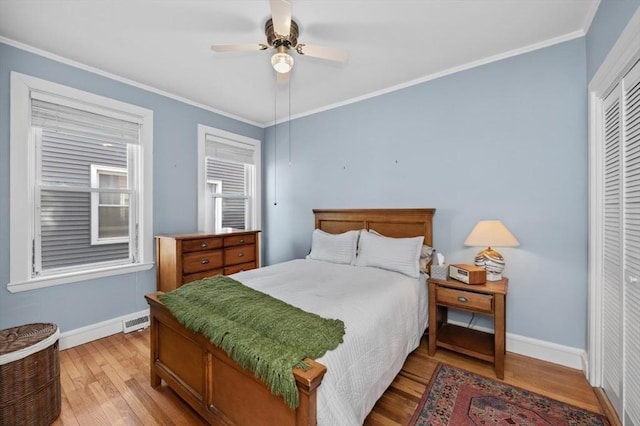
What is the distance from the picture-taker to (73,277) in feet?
8.52

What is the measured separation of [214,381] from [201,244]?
5.98 feet

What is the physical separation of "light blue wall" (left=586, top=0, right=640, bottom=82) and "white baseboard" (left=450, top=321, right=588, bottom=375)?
2.12 metres

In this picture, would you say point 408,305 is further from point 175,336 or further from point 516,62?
point 516,62

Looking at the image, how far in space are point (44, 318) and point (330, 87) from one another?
11.8ft

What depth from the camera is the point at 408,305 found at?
2.14 meters

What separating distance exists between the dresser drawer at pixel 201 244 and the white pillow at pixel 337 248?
1136 millimetres

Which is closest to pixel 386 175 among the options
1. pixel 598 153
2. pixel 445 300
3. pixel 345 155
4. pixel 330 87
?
pixel 345 155

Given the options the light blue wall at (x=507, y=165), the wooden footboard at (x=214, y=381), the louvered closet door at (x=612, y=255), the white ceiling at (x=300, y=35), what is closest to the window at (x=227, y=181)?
the white ceiling at (x=300, y=35)

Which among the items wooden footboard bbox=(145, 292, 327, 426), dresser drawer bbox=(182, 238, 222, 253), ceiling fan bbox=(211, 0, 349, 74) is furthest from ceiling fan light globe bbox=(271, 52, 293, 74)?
dresser drawer bbox=(182, 238, 222, 253)

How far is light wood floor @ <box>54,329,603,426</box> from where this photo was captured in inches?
67.1

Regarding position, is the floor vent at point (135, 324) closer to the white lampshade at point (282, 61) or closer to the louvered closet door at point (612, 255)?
the white lampshade at point (282, 61)

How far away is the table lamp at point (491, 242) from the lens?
2182 millimetres

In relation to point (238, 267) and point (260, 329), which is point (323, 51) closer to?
point (260, 329)

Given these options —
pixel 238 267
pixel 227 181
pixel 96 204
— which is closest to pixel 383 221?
pixel 238 267
